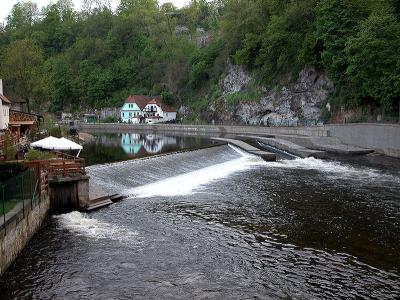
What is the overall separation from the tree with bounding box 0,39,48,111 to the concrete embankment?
158ft

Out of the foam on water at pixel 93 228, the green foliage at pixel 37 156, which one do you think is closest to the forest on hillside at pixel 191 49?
the green foliage at pixel 37 156

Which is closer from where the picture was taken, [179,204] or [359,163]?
[179,204]

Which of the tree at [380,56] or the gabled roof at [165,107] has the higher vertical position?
the tree at [380,56]

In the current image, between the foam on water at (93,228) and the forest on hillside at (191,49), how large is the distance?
32961 millimetres

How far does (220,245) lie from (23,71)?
54.2m

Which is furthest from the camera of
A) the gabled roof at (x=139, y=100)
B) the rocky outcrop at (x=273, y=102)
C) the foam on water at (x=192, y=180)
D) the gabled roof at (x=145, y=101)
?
the gabled roof at (x=139, y=100)

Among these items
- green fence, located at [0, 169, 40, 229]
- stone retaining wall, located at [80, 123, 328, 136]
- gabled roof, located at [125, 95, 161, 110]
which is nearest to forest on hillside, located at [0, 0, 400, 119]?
gabled roof, located at [125, 95, 161, 110]

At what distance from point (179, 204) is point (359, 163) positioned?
2247 cm

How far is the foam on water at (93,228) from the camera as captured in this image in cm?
1853

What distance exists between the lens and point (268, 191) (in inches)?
1102

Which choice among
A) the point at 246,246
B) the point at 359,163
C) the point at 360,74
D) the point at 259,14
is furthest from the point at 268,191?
the point at 259,14

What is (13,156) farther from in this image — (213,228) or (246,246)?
(246,246)

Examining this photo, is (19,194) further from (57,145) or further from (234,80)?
(234,80)

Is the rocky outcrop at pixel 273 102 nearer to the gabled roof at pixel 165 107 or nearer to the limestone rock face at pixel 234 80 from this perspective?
the limestone rock face at pixel 234 80
